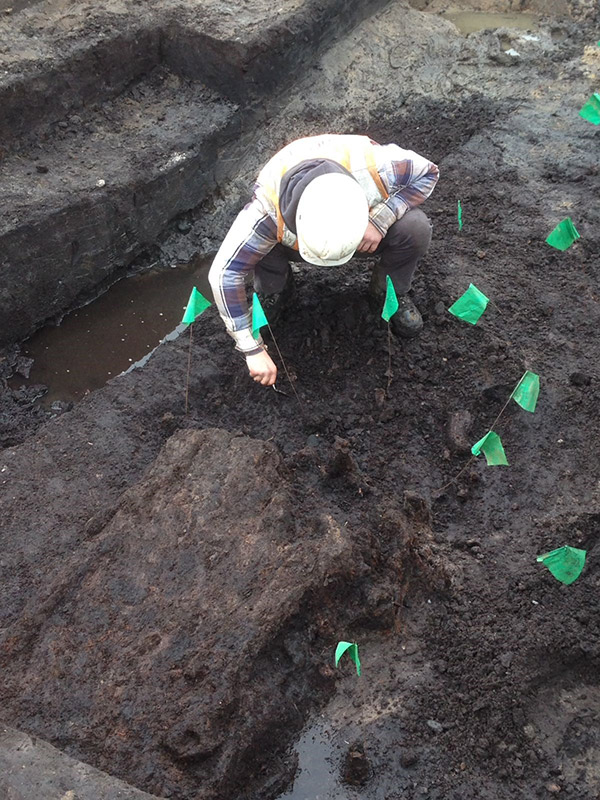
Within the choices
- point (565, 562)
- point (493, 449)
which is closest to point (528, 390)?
point (493, 449)

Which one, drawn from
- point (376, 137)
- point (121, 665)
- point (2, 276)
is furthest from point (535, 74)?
point (121, 665)

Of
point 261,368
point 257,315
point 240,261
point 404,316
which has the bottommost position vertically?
point 404,316

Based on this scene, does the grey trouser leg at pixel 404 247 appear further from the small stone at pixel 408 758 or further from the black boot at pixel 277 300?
the small stone at pixel 408 758

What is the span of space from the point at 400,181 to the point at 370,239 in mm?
277

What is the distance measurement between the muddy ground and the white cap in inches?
30.9

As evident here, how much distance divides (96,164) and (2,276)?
94cm

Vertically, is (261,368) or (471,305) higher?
(261,368)

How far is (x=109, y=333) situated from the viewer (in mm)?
4223

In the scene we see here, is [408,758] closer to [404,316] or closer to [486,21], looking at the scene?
[404,316]

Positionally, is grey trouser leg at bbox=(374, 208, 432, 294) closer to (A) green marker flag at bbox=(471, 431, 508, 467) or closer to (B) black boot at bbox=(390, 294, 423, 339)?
(B) black boot at bbox=(390, 294, 423, 339)

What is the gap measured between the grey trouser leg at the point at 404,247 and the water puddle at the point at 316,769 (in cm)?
201

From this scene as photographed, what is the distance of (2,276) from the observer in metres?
3.87

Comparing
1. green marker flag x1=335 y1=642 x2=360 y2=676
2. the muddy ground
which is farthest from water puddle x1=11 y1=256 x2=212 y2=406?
green marker flag x1=335 y1=642 x2=360 y2=676

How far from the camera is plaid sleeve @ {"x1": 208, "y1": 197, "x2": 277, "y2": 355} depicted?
2.88 m
